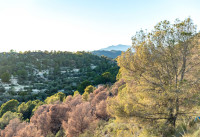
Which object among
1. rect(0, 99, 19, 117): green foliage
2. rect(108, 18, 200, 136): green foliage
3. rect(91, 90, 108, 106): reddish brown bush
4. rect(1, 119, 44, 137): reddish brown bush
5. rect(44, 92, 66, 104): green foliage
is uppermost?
rect(108, 18, 200, 136): green foliage

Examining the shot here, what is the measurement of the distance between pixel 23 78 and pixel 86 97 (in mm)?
50855

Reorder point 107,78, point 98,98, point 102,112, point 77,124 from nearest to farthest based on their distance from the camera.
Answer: point 77,124
point 102,112
point 98,98
point 107,78

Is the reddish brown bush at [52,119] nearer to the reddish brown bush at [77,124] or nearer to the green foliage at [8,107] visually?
the reddish brown bush at [77,124]

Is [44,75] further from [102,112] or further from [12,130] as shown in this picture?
[102,112]

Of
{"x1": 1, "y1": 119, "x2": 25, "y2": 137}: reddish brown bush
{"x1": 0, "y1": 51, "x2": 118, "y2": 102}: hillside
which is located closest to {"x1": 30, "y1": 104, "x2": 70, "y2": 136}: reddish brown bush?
{"x1": 1, "y1": 119, "x2": 25, "y2": 137}: reddish brown bush

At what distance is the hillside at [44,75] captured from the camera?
1986 inches

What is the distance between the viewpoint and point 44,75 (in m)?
72.4

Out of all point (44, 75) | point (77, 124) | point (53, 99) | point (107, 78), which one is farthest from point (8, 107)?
point (44, 75)

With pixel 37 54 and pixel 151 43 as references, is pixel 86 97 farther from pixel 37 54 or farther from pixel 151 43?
pixel 37 54

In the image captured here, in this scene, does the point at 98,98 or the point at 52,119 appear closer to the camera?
the point at 52,119

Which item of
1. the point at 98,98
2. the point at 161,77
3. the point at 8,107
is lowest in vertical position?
the point at 8,107

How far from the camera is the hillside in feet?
165

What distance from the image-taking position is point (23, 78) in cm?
6619

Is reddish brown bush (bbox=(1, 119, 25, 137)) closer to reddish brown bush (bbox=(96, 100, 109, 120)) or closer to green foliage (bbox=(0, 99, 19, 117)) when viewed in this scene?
reddish brown bush (bbox=(96, 100, 109, 120))
